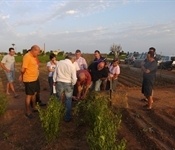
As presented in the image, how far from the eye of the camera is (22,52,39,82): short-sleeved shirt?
29.0ft

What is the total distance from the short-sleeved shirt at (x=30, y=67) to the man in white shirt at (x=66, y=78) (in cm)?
83

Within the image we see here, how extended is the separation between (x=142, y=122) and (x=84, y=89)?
2.09 metres

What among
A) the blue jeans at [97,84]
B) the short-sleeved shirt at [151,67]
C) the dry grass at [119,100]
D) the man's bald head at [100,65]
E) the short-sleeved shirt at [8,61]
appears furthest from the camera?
the short-sleeved shirt at [8,61]

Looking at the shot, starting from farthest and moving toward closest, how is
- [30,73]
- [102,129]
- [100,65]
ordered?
[100,65] → [30,73] → [102,129]

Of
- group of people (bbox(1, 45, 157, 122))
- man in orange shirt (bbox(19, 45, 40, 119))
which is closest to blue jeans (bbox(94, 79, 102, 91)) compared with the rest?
group of people (bbox(1, 45, 157, 122))

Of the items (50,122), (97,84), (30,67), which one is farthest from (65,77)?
(97,84)

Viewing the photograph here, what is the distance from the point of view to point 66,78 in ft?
27.3

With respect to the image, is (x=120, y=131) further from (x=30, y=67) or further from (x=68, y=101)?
(x=30, y=67)

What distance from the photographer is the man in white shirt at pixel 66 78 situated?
326 inches

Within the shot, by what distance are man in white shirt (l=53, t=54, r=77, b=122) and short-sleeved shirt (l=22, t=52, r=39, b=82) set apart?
0.83 m

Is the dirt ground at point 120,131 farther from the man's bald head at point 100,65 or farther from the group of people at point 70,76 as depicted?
the man's bald head at point 100,65

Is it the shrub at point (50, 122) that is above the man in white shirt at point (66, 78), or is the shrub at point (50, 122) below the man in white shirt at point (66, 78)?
below

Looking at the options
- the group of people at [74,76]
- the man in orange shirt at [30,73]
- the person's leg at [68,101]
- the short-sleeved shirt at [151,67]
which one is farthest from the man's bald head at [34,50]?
the short-sleeved shirt at [151,67]

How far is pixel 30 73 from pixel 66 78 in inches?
44.3
